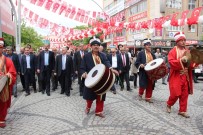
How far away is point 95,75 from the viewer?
6.14 metres

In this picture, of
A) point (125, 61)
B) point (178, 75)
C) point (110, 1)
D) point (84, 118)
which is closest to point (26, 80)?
point (125, 61)

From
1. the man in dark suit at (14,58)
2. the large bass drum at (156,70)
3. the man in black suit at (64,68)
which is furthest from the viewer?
the man in black suit at (64,68)

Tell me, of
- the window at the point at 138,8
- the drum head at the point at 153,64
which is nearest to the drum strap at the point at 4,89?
the drum head at the point at 153,64

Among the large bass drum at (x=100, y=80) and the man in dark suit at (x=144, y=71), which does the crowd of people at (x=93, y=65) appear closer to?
the man in dark suit at (x=144, y=71)

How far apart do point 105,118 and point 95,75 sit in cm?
101

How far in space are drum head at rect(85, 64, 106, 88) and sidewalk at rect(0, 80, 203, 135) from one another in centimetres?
82

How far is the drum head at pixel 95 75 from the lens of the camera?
5.91m

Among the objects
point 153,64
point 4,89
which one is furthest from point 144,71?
point 4,89

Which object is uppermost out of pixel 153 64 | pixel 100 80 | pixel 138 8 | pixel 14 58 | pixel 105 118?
pixel 138 8

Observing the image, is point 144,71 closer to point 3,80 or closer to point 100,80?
point 100,80

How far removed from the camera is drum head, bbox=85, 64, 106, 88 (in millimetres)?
5913

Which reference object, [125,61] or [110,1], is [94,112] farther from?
[110,1]

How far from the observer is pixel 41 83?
10.3 meters

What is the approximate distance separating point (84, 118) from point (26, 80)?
172 inches
